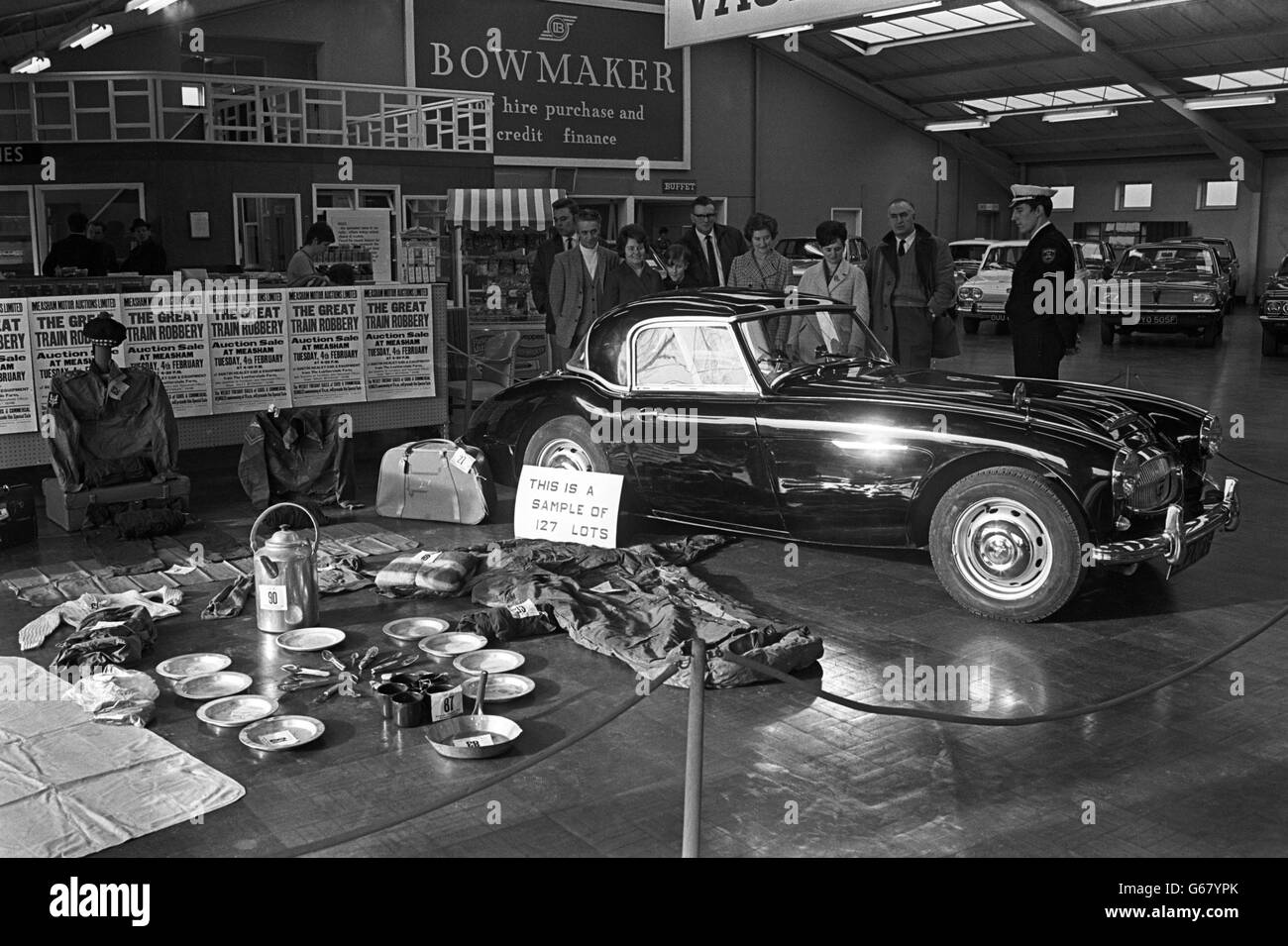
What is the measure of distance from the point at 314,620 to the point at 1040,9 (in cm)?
2156

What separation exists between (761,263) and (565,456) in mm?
3129

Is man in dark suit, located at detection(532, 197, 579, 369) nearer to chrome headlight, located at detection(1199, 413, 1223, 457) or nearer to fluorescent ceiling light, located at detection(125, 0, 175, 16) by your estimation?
chrome headlight, located at detection(1199, 413, 1223, 457)

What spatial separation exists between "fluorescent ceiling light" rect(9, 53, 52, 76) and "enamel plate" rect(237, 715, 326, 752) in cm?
1700

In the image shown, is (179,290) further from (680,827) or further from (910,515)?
(680,827)

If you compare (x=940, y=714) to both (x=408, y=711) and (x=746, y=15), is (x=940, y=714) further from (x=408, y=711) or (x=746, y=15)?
(x=746, y=15)

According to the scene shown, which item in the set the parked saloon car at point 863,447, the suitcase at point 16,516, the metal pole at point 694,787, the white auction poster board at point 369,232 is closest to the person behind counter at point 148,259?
the white auction poster board at point 369,232

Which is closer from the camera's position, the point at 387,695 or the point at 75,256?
the point at 387,695

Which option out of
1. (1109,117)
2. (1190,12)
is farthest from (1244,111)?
(1190,12)

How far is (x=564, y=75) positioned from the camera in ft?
85.7

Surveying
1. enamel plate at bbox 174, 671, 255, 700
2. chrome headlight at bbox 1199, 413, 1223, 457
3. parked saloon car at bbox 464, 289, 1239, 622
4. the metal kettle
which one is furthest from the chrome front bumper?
enamel plate at bbox 174, 671, 255, 700

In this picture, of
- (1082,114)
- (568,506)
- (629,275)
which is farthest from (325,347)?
(1082,114)

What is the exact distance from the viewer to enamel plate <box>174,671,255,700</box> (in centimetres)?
521
